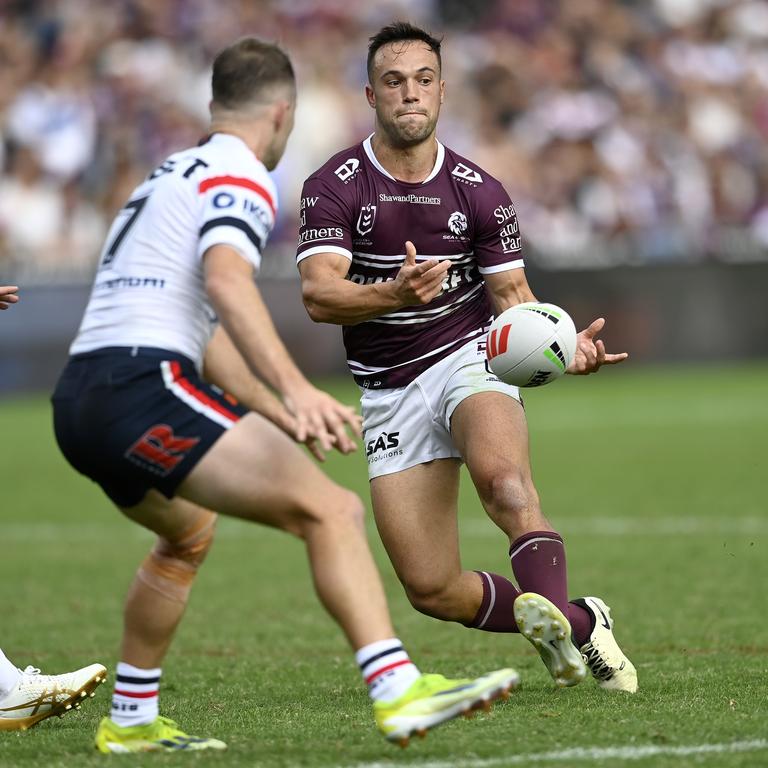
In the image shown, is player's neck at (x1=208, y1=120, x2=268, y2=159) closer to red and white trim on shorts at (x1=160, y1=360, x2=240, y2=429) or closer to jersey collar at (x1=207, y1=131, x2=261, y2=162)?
jersey collar at (x1=207, y1=131, x2=261, y2=162)

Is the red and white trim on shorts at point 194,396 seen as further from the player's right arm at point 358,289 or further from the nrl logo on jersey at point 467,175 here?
the nrl logo on jersey at point 467,175

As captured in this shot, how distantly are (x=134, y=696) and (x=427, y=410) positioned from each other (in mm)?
1877

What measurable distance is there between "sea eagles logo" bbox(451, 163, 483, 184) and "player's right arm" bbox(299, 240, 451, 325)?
25.4 inches

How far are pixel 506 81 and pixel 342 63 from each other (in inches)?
A: 95.1

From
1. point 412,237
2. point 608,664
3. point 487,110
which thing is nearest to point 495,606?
point 608,664

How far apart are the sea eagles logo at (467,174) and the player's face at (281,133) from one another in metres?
1.40

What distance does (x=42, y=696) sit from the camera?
A: 5.75 m

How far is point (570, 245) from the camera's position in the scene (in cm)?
1961

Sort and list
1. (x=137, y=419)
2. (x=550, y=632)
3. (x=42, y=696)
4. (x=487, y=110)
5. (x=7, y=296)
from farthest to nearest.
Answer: (x=487, y=110)
(x=7, y=296)
(x=42, y=696)
(x=550, y=632)
(x=137, y=419)

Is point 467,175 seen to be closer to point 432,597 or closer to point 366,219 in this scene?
point 366,219

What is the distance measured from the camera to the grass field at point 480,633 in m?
5.00

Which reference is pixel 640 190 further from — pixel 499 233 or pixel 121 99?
pixel 499 233

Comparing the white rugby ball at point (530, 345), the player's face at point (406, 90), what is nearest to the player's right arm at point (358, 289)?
the white rugby ball at point (530, 345)

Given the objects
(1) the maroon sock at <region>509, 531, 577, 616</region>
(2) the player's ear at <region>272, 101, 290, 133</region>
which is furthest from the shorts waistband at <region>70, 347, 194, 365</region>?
(1) the maroon sock at <region>509, 531, 577, 616</region>
